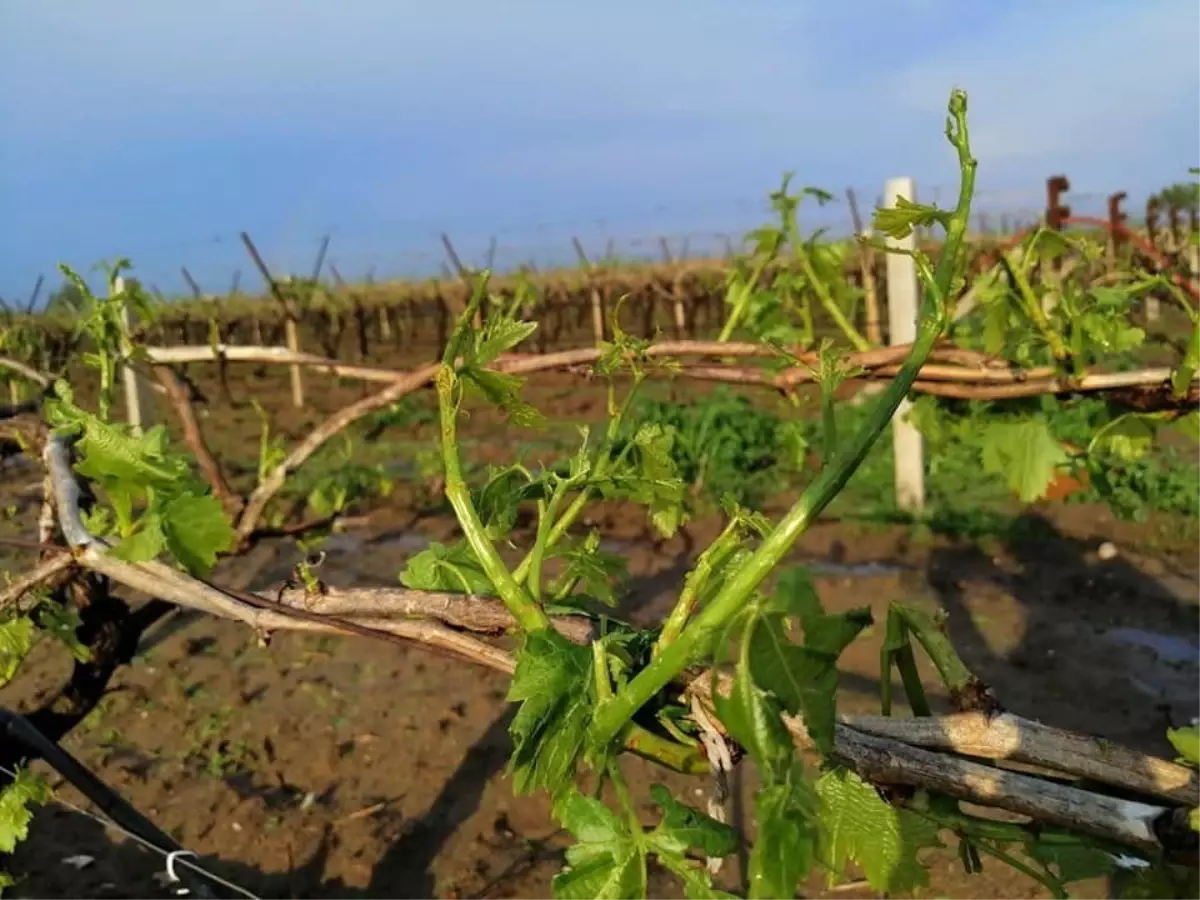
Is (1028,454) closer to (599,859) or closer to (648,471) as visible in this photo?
(648,471)

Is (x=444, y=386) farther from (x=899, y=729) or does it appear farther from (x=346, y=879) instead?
(x=346, y=879)

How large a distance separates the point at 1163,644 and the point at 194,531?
4.56 meters

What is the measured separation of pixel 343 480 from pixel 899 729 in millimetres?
7671

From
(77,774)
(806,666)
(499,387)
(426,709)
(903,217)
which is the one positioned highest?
(903,217)

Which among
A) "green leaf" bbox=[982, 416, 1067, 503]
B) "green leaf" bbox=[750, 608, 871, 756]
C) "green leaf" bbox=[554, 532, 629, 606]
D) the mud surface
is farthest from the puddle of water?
"green leaf" bbox=[750, 608, 871, 756]

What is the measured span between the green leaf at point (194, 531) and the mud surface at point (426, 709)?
0.76 metres

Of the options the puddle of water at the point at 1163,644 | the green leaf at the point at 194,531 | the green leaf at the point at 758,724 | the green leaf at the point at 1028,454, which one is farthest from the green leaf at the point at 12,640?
the puddle of water at the point at 1163,644

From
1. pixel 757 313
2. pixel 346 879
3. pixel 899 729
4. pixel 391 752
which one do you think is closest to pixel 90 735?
pixel 391 752

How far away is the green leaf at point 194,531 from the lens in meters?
1.51

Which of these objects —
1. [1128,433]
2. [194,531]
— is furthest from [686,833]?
Answer: [1128,433]

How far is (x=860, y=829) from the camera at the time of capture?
Result: 87 cm

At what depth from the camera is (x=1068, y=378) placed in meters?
2.36

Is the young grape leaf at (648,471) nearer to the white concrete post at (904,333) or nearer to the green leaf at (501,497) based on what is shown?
the green leaf at (501,497)

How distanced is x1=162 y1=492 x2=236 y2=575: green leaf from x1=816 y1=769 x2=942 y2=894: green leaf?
3.16 ft
